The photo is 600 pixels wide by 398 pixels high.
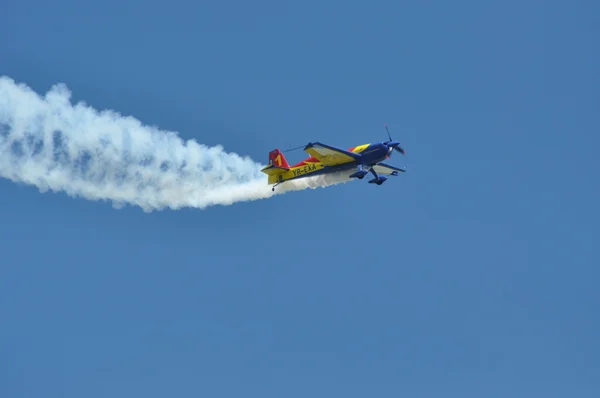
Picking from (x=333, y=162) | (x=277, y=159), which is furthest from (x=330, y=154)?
(x=277, y=159)

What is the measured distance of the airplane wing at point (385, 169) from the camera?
66.9 m

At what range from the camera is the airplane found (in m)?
62.1

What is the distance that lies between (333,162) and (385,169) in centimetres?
581

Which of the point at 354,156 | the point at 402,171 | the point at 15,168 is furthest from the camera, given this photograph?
the point at 402,171

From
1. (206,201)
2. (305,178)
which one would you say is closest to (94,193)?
(206,201)

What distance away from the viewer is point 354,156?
62.6 m

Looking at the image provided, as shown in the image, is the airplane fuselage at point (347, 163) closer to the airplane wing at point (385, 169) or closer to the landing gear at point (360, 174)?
the landing gear at point (360, 174)

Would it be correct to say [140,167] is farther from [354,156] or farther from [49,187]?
[354,156]

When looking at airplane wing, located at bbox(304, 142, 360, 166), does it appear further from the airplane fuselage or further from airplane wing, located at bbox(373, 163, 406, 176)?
airplane wing, located at bbox(373, 163, 406, 176)

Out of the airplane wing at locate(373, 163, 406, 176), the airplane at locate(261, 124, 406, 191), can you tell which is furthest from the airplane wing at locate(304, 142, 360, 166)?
the airplane wing at locate(373, 163, 406, 176)

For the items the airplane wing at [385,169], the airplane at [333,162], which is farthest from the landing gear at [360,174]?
the airplane wing at [385,169]

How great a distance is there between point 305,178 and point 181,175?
780 cm

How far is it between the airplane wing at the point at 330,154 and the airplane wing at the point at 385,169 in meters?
4.19

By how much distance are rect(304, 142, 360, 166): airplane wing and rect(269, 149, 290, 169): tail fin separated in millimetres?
3287
